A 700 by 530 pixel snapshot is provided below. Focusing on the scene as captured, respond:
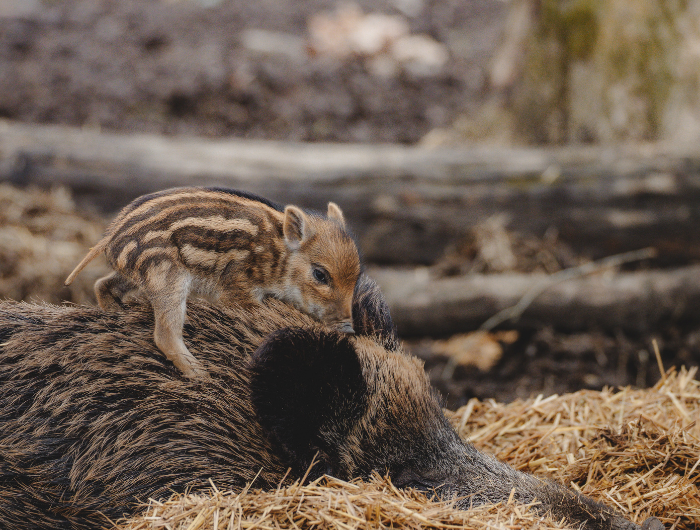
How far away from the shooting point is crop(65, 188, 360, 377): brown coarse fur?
2740mm

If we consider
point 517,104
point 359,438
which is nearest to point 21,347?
point 359,438

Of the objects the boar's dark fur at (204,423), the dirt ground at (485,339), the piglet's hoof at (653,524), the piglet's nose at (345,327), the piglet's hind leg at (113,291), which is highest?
the piglet's hind leg at (113,291)

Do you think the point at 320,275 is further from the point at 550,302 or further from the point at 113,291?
the point at 550,302

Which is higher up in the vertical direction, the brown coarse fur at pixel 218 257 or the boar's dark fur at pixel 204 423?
the brown coarse fur at pixel 218 257

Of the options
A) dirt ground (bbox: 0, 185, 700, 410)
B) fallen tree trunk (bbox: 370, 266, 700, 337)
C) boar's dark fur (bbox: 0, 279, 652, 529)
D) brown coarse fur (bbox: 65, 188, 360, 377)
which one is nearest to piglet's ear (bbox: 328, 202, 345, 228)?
brown coarse fur (bbox: 65, 188, 360, 377)

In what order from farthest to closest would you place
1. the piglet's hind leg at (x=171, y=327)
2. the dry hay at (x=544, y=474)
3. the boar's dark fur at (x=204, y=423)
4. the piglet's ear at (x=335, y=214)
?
the piglet's ear at (x=335, y=214)
the piglet's hind leg at (x=171, y=327)
the boar's dark fur at (x=204, y=423)
the dry hay at (x=544, y=474)

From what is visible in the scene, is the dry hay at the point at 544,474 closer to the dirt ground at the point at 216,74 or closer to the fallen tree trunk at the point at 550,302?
the fallen tree trunk at the point at 550,302

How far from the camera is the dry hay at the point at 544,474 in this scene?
2.30 m

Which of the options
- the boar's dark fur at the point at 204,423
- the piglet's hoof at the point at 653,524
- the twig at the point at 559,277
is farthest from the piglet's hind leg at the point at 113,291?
the twig at the point at 559,277

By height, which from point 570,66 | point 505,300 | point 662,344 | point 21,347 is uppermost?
point 570,66

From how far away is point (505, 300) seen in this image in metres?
6.45

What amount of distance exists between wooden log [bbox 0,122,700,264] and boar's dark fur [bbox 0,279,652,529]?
3911 mm

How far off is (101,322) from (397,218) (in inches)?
166

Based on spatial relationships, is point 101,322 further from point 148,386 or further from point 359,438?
point 359,438
